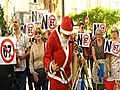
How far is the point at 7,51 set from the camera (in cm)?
730

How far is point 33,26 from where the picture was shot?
10531 mm

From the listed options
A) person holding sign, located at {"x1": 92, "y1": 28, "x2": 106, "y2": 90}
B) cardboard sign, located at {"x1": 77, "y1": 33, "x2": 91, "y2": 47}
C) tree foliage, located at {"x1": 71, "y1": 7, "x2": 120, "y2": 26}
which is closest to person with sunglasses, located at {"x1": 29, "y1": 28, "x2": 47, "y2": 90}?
person holding sign, located at {"x1": 92, "y1": 28, "x2": 106, "y2": 90}

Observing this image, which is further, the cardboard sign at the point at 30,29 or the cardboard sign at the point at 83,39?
the cardboard sign at the point at 83,39

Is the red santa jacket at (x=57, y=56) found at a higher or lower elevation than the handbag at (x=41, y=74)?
higher

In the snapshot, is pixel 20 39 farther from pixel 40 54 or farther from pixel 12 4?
pixel 12 4

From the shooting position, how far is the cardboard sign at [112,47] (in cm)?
963

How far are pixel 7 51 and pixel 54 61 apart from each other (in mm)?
933

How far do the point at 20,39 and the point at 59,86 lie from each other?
2045mm

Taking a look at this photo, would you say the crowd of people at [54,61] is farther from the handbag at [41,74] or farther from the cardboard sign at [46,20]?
the cardboard sign at [46,20]

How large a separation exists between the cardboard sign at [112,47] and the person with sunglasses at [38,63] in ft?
4.98

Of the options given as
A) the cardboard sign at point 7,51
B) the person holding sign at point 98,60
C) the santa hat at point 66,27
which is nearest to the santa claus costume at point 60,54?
the santa hat at point 66,27

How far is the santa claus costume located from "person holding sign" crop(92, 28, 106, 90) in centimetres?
343

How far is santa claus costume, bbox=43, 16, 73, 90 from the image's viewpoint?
268 inches

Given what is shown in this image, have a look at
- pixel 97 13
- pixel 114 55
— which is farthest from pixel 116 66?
pixel 97 13
